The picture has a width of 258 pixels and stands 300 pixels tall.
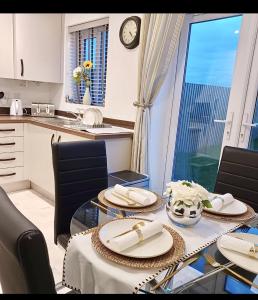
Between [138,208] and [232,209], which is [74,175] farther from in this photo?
[232,209]

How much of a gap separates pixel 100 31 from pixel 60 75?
83 centimetres

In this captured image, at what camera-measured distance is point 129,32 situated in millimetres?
2566

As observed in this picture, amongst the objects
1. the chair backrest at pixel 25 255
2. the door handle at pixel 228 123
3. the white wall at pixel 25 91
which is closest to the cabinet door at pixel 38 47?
the white wall at pixel 25 91

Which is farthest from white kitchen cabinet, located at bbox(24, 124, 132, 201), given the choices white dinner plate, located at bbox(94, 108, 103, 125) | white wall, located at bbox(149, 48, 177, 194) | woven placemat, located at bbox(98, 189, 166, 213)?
woven placemat, located at bbox(98, 189, 166, 213)

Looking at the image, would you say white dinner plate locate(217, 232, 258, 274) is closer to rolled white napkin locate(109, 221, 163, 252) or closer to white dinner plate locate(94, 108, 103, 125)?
rolled white napkin locate(109, 221, 163, 252)

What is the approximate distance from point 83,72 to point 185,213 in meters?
2.43

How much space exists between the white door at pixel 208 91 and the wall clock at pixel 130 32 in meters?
0.43

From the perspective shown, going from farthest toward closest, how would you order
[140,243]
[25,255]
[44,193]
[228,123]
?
[44,193] < [228,123] < [140,243] < [25,255]

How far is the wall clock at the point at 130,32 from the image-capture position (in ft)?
8.12

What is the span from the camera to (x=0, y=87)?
3.33m

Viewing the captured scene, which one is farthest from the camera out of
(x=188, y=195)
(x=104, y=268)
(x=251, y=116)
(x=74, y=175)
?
(x=251, y=116)

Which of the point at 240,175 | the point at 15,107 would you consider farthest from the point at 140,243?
the point at 15,107

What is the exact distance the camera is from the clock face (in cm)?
251
